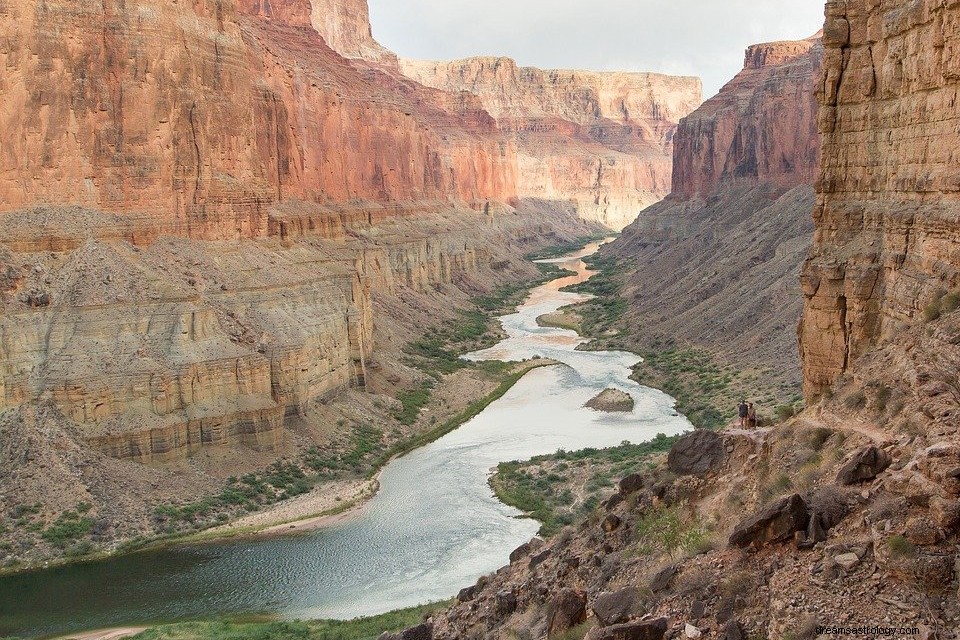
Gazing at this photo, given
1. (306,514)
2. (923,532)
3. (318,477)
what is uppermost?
(923,532)

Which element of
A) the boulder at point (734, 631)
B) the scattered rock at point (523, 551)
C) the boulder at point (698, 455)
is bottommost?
the scattered rock at point (523, 551)

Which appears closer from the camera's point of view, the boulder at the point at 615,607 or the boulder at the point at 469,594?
the boulder at the point at 615,607

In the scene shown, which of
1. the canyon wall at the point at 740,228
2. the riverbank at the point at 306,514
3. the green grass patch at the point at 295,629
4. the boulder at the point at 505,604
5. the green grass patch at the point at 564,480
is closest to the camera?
the boulder at the point at 505,604

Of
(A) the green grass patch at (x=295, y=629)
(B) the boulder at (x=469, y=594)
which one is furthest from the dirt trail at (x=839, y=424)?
(A) the green grass patch at (x=295, y=629)

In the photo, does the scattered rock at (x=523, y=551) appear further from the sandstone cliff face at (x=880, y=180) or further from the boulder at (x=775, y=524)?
the boulder at (x=775, y=524)

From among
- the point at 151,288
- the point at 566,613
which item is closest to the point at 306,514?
the point at 151,288

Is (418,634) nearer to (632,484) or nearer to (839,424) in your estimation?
(632,484)

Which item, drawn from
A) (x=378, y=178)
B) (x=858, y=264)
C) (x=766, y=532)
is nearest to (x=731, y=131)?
(x=378, y=178)
